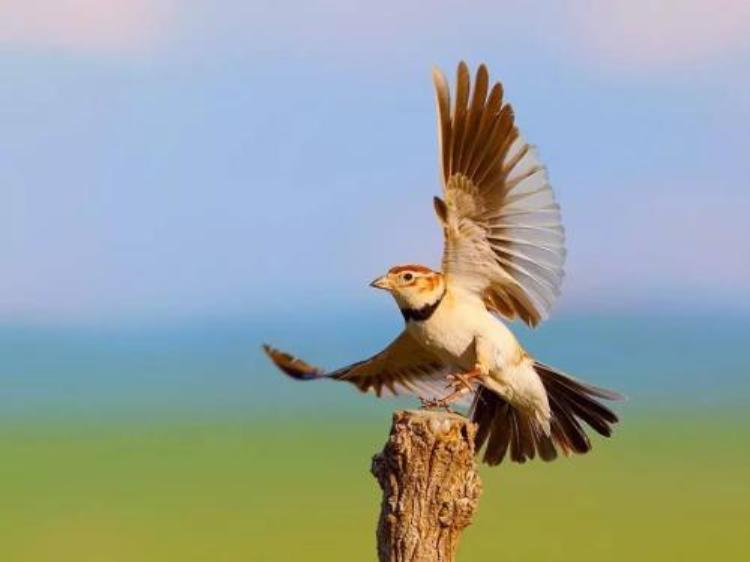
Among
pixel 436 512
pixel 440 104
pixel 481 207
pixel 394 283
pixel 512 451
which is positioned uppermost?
pixel 440 104

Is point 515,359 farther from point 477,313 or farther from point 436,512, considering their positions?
point 436,512

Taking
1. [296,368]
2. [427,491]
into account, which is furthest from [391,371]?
[427,491]

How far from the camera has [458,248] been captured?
712cm

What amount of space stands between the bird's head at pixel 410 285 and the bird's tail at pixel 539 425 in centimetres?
79

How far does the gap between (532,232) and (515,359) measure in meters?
0.67

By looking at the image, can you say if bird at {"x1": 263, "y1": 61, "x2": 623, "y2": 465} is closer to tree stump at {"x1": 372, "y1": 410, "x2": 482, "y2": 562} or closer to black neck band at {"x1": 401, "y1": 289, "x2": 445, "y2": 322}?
black neck band at {"x1": 401, "y1": 289, "x2": 445, "y2": 322}

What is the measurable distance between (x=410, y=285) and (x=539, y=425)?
3.95ft

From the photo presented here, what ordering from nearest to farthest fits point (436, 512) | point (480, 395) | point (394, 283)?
1. point (436, 512)
2. point (394, 283)
3. point (480, 395)

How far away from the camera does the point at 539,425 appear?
7.57 m

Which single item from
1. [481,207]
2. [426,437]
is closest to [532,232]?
[481,207]

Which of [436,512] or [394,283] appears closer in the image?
[436,512]

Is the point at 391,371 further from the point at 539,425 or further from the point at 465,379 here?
the point at 465,379

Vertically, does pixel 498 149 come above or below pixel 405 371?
above

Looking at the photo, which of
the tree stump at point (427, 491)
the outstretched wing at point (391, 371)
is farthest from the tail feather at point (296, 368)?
the tree stump at point (427, 491)
